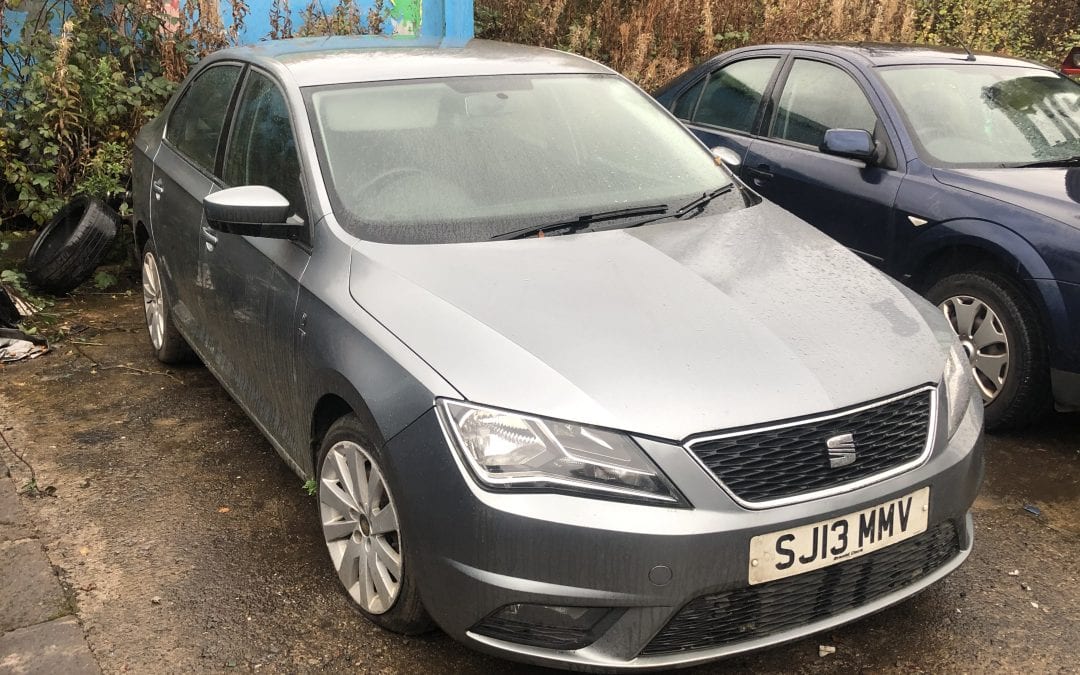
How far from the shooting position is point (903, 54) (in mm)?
5312

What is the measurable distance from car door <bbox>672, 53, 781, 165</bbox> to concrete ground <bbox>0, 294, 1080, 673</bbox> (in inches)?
90.5

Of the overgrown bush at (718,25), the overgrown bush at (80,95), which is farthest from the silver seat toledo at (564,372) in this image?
the overgrown bush at (718,25)

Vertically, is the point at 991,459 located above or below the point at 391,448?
Result: below

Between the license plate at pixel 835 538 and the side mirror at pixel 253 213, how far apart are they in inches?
69.6

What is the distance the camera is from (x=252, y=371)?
142 inches

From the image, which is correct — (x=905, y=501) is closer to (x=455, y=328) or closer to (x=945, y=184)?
(x=455, y=328)

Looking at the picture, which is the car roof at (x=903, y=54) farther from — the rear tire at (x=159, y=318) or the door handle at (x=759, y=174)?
the rear tire at (x=159, y=318)

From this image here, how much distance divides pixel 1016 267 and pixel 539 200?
214cm

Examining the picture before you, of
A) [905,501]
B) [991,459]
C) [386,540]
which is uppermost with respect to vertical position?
[905,501]

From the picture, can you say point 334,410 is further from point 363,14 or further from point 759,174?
point 363,14

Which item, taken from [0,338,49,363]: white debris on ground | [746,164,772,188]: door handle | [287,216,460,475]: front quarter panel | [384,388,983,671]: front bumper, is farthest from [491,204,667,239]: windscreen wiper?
[0,338,49,363]: white debris on ground

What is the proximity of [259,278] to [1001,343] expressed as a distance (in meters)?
3.06

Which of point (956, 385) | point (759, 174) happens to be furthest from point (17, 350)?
point (956, 385)

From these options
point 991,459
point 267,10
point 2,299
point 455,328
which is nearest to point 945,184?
point 991,459
